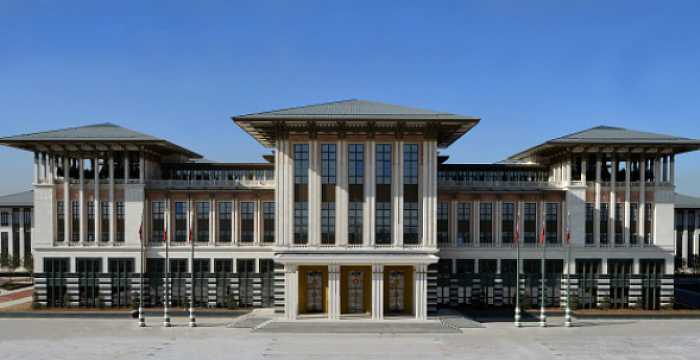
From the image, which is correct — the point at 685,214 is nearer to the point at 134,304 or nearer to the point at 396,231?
the point at 396,231

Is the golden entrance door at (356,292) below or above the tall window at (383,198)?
below

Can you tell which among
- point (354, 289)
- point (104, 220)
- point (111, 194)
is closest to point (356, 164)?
point (354, 289)

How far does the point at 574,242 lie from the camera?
171 ft

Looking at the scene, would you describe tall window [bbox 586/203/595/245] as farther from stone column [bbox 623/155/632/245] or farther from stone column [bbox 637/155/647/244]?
stone column [bbox 637/155/647/244]

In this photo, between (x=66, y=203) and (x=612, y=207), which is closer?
(x=612, y=207)

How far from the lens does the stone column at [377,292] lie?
44.6 metres

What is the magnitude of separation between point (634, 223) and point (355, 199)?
27.7 meters

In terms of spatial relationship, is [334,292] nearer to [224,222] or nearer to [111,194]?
[224,222]

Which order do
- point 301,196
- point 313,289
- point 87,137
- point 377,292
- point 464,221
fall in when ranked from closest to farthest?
1. point 377,292
2. point 301,196
3. point 313,289
4. point 87,137
5. point 464,221

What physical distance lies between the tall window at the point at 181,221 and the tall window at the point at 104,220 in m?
6.42

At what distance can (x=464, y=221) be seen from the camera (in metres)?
53.7

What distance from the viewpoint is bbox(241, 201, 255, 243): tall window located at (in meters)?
54.1

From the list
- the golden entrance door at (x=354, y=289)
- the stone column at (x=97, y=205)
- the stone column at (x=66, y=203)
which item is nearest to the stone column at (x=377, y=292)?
the golden entrance door at (x=354, y=289)

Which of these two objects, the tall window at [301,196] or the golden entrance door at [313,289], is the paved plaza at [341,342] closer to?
the golden entrance door at [313,289]
